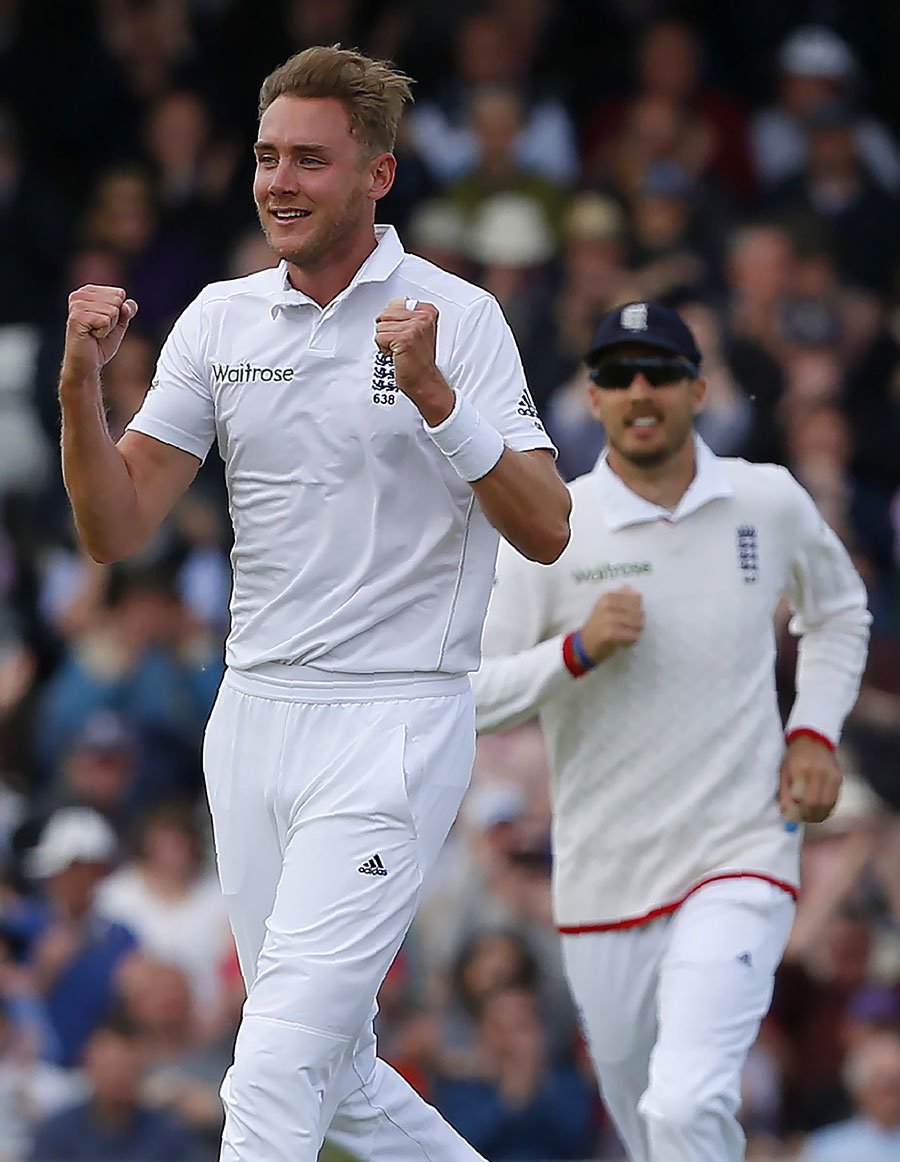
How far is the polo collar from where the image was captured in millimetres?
5207

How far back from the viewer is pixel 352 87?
5129mm

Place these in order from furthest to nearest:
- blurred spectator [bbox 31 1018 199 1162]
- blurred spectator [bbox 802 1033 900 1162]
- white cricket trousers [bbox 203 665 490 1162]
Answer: blurred spectator [bbox 31 1018 199 1162] → blurred spectator [bbox 802 1033 900 1162] → white cricket trousers [bbox 203 665 490 1162]

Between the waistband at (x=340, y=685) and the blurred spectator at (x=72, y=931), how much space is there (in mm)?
4246

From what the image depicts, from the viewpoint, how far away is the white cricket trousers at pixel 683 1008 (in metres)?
5.91

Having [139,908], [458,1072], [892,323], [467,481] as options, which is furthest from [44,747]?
[467,481]

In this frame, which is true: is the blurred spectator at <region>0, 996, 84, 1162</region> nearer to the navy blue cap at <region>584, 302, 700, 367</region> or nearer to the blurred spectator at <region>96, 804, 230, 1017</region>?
the blurred spectator at <region>96, 804, 230, 1017</region>

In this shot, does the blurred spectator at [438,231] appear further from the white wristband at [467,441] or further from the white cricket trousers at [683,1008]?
the white wristband at [467,441]

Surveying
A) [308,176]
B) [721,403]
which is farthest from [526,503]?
[721,403]

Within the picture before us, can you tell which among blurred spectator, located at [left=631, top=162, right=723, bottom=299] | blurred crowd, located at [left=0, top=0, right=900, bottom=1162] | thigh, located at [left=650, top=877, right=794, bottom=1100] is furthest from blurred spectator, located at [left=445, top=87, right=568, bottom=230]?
thigh, located at [left=650, top=877, right=794, bottom=1100]

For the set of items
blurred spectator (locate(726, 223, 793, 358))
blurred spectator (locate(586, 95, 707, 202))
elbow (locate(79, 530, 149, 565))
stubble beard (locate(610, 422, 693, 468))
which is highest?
blurred spectator (locate(586, 95, 707, 202))

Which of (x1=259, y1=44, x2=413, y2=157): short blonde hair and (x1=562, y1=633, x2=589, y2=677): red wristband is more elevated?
(x1=259, y1=44, x2=413, y2=157): short blonde hair

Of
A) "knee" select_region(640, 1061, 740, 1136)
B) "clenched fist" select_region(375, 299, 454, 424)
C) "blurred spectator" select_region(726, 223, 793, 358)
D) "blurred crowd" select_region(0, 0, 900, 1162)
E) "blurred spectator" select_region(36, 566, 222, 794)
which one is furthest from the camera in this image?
"blurred spectator" select_region(726, 223, 793, 358)

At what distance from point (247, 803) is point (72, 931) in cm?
442

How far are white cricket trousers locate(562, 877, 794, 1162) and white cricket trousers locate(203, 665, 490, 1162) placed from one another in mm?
688
